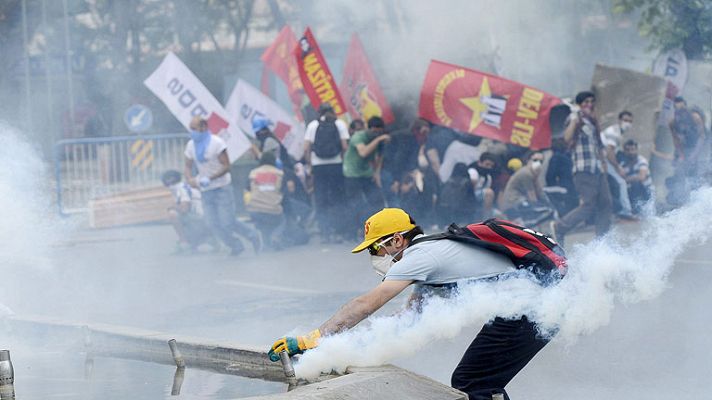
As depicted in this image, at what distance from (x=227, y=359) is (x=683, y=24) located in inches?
439

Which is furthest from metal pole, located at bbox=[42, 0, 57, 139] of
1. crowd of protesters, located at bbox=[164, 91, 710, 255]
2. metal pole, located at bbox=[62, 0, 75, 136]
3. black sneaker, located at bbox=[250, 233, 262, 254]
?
black sneaker, located at bbox=[250, 233, 262, 254]

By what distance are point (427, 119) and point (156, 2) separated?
4.01 metres

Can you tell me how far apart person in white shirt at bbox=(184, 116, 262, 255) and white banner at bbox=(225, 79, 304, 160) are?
6.15 ft

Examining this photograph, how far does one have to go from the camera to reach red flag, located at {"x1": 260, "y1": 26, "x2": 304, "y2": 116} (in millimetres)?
13703

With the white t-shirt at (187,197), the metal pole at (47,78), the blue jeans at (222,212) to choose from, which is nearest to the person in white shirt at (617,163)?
the blue jeans at (222,212)

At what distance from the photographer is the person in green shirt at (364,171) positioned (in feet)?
37.7

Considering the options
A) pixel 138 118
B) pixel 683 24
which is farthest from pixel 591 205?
pixel 138 118

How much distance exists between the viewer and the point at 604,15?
743 inches

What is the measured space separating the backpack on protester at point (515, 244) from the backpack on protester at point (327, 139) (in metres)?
7.57

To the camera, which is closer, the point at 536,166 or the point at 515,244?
the point at 515,244

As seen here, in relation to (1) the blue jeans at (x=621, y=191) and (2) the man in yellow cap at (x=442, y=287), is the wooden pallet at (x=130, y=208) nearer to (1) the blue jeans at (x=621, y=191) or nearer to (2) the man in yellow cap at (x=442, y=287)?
(1) the blue jeans at (x=621, y=191)

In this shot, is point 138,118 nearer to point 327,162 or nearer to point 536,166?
point 327,162

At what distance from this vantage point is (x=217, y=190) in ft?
36.5

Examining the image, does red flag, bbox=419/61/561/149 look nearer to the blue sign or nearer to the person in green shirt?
the person in green shirt
